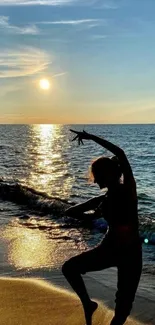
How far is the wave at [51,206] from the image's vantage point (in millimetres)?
13409

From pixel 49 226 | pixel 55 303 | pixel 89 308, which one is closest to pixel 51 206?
pixel 49 226

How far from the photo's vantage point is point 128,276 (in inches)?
170

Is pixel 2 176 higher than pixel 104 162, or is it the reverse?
pixel 104 162

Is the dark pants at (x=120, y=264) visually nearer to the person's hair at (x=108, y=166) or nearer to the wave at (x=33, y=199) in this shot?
the person's hair at (x=108, y=166)

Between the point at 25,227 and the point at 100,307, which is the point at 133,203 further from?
the point at 25,227

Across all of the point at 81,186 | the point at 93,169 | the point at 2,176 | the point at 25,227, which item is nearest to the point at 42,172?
the point at 2,176

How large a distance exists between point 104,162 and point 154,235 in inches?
350

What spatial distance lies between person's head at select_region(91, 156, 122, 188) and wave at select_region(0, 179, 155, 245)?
4885 millimetres

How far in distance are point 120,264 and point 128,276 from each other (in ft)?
0.46

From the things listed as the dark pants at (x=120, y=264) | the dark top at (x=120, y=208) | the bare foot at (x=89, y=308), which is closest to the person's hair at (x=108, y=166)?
the dark top at (x=120, y=208)

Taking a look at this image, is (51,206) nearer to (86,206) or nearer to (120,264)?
(86,206)

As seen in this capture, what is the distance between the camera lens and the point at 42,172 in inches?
1262

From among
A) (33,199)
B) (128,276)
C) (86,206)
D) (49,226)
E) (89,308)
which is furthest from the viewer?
(33,199)

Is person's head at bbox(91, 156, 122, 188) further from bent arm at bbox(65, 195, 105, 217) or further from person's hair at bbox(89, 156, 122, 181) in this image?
bent arm at bbox(65, 195, 105, 217)
